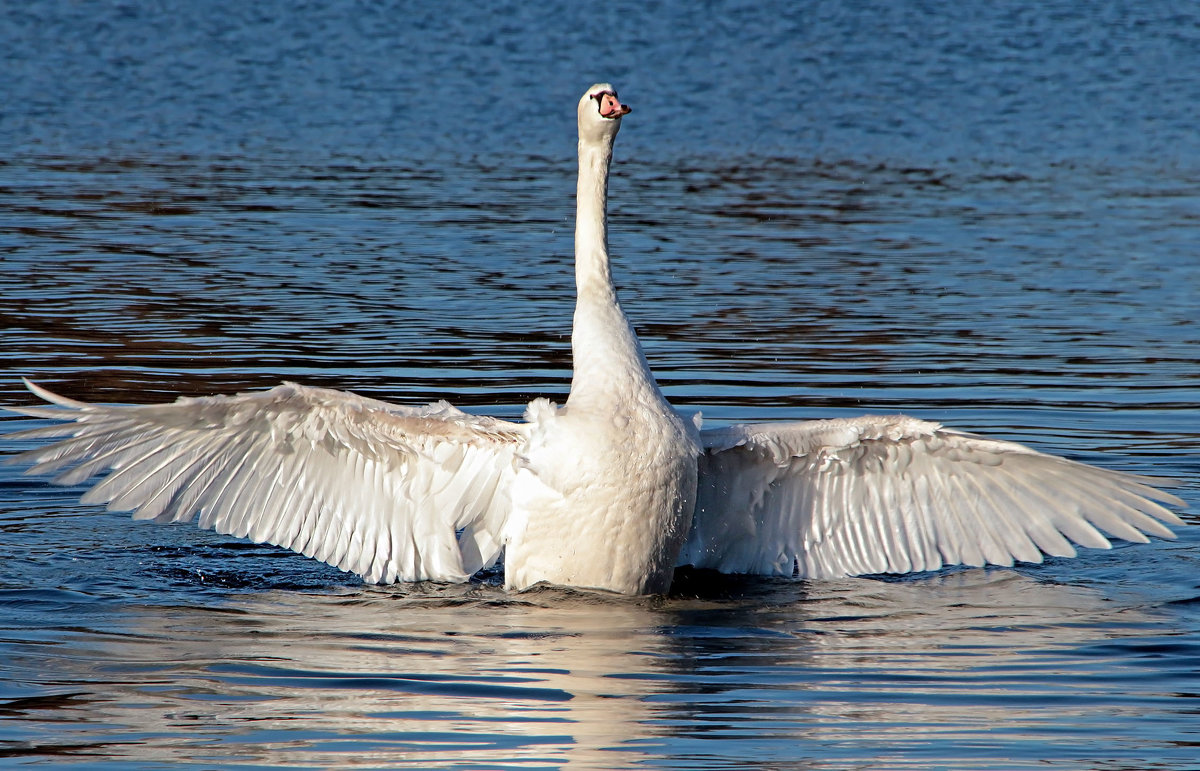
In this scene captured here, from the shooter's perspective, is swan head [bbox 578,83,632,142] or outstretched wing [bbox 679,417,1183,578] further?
swan head [bbox 578,83,632,142]

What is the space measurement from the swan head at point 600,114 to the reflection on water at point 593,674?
2.34 meters

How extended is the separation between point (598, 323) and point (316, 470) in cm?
158

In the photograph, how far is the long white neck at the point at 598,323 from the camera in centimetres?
827

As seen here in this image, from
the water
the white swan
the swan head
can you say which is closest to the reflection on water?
the water

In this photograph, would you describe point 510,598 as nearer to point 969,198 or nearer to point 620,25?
point 969,198

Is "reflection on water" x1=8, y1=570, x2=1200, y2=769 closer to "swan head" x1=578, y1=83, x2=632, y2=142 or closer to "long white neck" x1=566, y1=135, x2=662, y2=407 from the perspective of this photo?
"long white neck" x1=566, y1=135, x2=662, y2=407

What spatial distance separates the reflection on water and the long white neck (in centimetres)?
103

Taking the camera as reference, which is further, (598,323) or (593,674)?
(598,323)

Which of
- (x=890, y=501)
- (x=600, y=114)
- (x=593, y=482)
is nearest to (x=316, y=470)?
(x=593, y=482)

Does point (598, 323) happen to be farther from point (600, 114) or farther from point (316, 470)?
point (316, 470)

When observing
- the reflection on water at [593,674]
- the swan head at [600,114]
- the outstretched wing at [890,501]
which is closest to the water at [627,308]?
the reflection on water at [593,674]

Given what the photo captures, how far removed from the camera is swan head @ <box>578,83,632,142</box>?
892 cm

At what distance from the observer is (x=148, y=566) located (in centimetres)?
939

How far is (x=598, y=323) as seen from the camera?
855 centimetres
